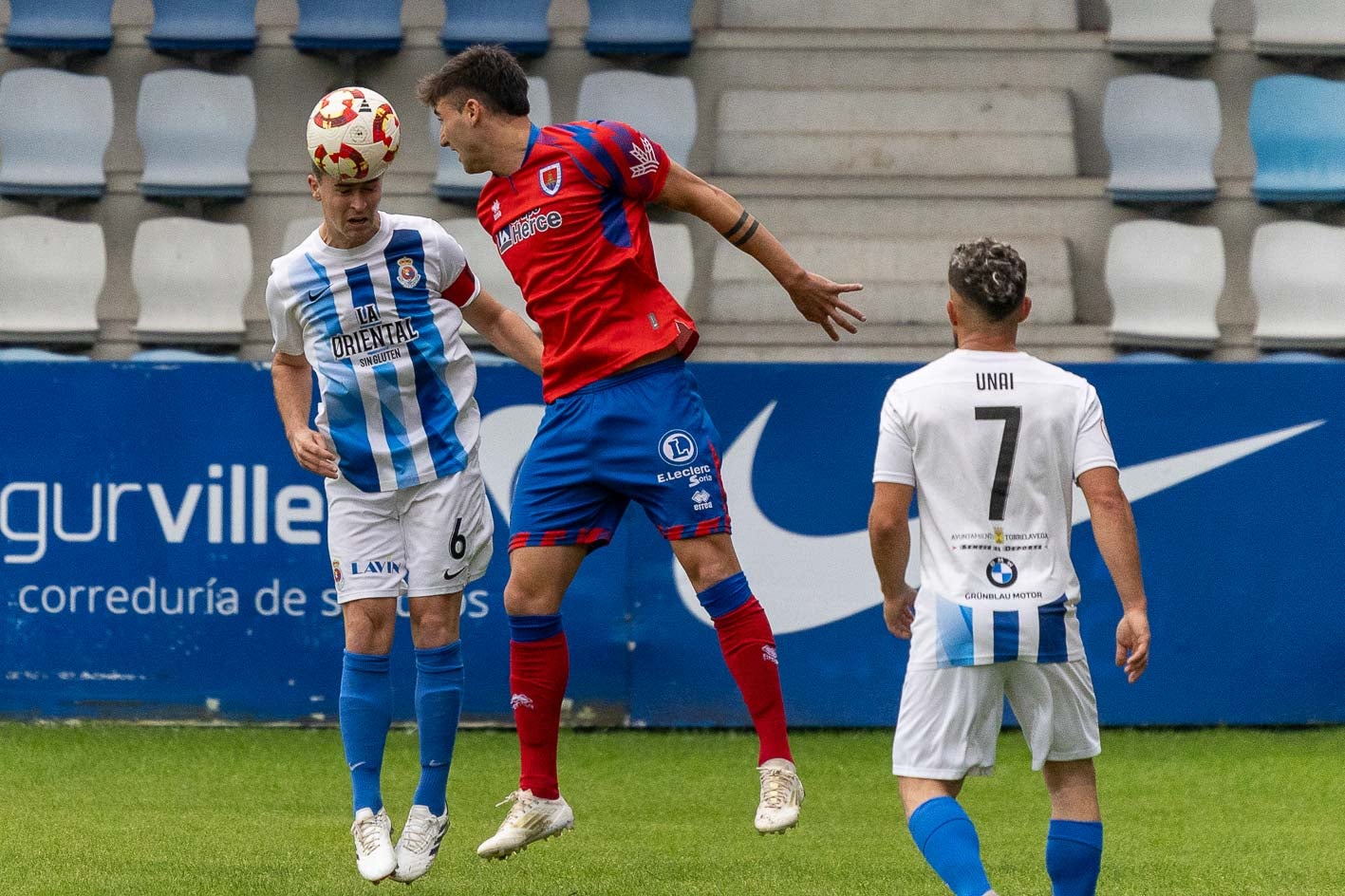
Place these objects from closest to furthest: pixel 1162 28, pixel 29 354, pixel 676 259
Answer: pixel 29 354, pixel 676 259, pixel 1162 28

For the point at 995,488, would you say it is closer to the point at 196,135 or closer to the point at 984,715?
the point at 984,715

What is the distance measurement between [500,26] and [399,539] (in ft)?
22.3

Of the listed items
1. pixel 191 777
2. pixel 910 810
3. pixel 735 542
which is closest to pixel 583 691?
pixel 735 542

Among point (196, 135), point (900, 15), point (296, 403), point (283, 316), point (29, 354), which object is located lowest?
point (29, 354)

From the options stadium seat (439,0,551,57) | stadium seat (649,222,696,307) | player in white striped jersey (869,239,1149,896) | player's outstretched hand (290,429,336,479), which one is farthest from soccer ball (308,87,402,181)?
stadium seat (439,0,551,57)

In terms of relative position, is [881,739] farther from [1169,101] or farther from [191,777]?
[1169,101]

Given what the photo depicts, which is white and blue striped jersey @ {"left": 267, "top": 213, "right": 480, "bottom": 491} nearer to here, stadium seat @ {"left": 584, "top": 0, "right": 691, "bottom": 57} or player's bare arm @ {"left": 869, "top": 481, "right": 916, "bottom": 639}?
player's bare arm @ {"left": 869, "top": 481, "right": 916, "bottom": 639}

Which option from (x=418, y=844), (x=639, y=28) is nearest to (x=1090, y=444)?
(x=418, y=844)

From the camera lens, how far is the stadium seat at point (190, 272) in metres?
10.3

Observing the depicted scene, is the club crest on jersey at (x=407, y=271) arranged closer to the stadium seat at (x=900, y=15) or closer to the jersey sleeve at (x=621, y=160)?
the jersey sleeve at (x=621, y=160)

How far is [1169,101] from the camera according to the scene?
10523 millimetres

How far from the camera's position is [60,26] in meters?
10.8

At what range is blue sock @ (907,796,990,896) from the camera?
11.6 ft

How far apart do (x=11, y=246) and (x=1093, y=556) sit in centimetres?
706
